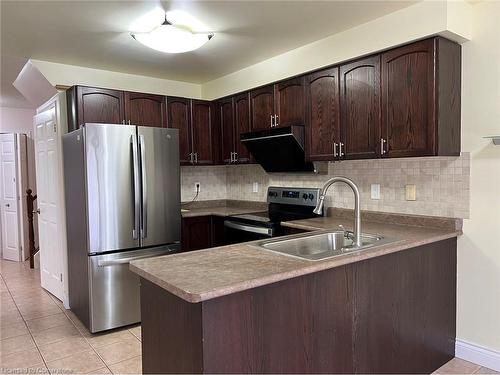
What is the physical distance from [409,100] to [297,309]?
5.21 ft

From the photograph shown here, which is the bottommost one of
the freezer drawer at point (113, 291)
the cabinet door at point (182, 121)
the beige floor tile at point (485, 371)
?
→ the beige floor tile at point (485, 371)

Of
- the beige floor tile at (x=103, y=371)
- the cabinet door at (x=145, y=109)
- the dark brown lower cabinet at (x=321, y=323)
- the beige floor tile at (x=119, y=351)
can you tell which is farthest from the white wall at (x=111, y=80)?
the dark brown lower cabinet at (x=321, y=323)

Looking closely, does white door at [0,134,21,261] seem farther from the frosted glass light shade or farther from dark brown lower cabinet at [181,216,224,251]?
the frosted glass light shade

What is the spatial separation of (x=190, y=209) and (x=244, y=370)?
3.00m

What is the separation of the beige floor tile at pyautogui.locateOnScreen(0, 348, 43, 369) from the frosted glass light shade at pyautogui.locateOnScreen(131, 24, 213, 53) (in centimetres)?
237

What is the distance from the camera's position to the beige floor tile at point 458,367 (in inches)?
93.5

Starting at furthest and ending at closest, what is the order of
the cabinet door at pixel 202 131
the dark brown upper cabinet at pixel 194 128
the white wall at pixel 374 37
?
the cabinet door at pixel 202 131 < the dark brown upper cabinet at pixel 194 128 < the white wall at pixel 374 37

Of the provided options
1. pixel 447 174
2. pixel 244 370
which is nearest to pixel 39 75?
pixel 244 370

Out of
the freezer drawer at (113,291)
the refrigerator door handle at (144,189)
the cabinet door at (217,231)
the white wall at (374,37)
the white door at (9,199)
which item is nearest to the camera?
the white wall at (374,37)

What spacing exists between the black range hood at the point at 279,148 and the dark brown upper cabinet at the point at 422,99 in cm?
79

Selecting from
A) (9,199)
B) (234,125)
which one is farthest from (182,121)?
(9,199)

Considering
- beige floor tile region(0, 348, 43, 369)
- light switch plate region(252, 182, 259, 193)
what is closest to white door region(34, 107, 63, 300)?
beige floor tile region(0, 348, 43, 369)

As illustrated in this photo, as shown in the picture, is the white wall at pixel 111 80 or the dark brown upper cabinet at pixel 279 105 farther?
the white wall at pixel 111 80

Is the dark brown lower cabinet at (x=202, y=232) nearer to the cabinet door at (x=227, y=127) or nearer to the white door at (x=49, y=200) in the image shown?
the cabinet door at (x=227, y=127)
